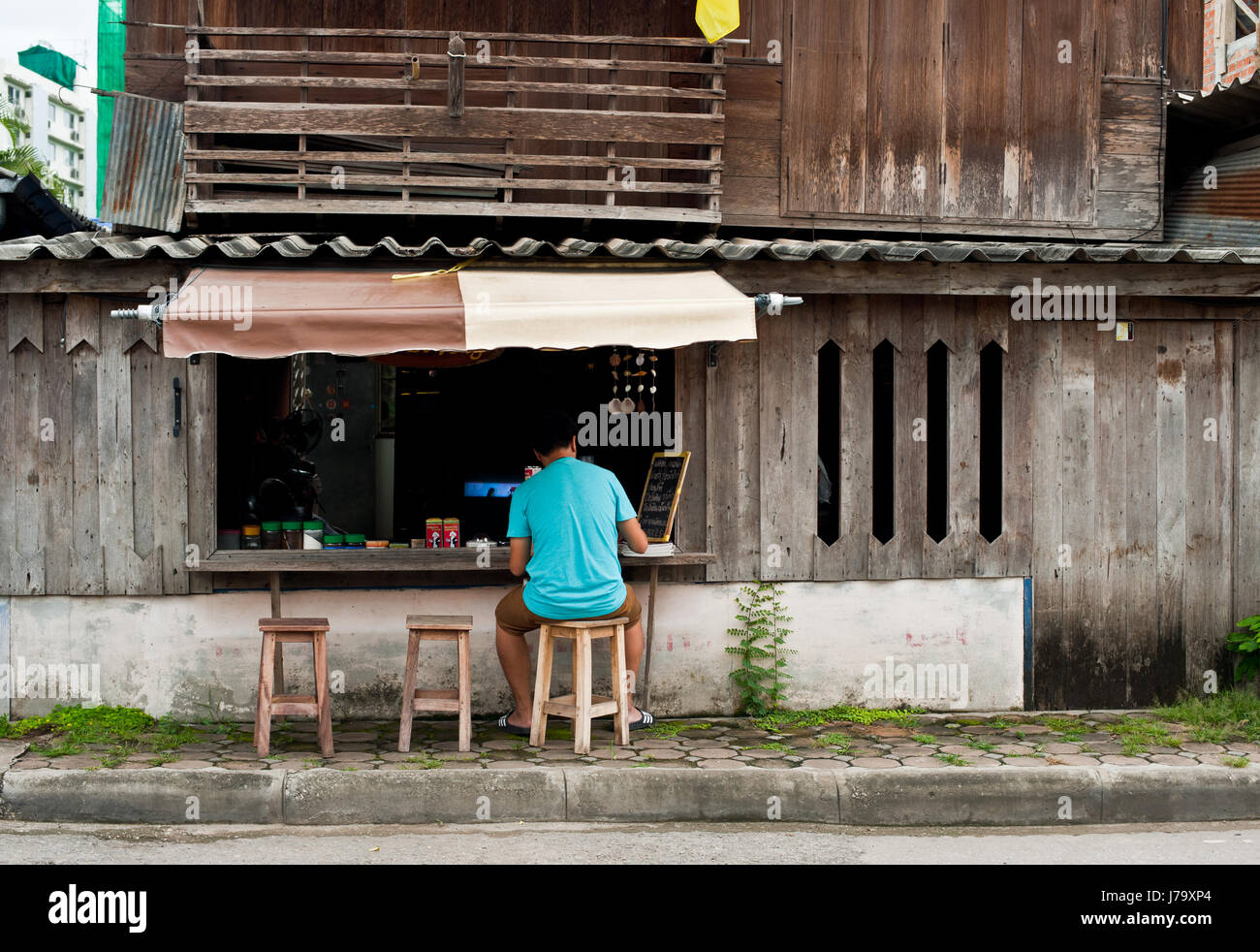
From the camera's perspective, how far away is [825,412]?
1052 cm

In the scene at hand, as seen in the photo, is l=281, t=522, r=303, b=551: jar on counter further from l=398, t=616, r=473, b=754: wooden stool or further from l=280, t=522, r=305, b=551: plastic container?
l=398, t=616, r=473, b=754: wooden stool

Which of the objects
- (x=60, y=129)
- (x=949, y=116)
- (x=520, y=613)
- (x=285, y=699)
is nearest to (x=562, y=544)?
(x=520, y=613)

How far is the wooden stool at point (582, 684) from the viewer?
265 inches

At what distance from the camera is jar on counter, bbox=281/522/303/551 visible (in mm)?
7699

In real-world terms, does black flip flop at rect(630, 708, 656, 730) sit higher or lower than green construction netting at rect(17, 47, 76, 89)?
lower

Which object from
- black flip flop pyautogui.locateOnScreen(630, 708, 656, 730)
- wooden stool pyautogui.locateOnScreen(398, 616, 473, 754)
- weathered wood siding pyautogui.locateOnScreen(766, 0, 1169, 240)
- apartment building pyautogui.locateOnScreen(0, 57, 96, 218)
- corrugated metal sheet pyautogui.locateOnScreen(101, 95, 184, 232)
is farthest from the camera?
apartment building pyautogui.locateOnScreen(0, 57, 96, 218)

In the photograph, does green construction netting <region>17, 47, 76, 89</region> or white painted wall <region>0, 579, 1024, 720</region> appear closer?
white painted wall <region>0, 579, 1024, 720</region>

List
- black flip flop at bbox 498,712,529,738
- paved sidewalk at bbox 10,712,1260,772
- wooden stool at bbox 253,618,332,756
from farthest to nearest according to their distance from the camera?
black flip flop at bbox 498,712,529,738 → wooden stool at bbox 253,618,332,756 → paved sidewalk at bbox 10,712,1260,772

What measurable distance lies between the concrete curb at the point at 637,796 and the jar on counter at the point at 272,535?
1921mm

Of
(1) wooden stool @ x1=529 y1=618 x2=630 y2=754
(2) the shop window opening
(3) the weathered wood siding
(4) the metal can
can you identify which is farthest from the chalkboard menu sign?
(3) the weathered wood siding

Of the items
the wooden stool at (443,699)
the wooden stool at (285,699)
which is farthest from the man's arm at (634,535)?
the wooden stool at (285,699)

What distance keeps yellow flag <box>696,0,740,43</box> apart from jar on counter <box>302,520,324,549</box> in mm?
4429

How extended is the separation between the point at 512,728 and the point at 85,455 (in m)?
3.26

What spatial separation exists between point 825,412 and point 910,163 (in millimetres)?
2404
